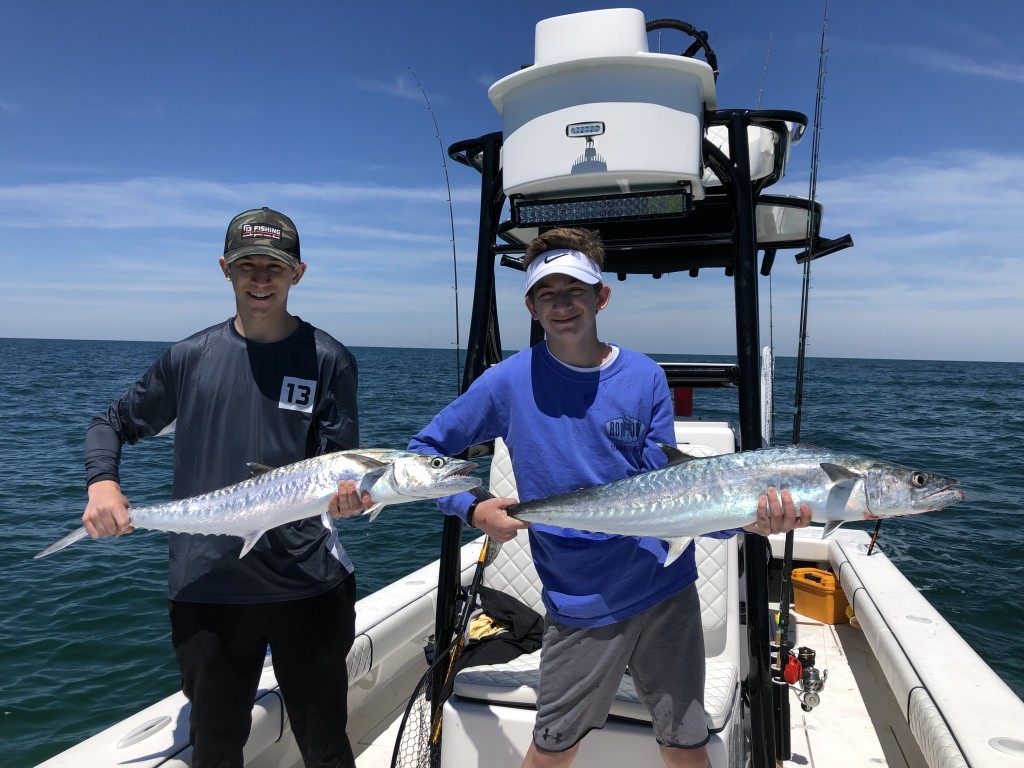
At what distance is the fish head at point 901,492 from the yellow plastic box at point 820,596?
14.1ft

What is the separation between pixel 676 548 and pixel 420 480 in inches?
35.4

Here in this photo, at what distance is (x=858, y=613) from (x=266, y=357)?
180 inches

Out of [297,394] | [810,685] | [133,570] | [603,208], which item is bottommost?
[133,570]

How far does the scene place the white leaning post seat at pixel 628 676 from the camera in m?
2.80

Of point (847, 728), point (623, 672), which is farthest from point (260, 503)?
point (847, 728)

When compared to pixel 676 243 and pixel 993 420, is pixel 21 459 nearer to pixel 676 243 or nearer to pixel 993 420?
A: pixel 676 243

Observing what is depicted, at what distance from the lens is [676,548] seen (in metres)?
2.28

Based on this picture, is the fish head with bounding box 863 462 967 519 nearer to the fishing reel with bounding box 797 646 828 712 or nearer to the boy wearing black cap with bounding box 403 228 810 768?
the boy wearing black cap with bounding box 403 228 810 768

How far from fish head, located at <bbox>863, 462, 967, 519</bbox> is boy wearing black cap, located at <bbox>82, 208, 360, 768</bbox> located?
1.83 metres

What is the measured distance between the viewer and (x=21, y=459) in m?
15.2

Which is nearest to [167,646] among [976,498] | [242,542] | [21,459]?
[242,542]

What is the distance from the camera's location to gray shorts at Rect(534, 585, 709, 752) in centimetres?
239

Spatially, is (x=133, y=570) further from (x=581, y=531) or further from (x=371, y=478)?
(x=581, y=531)

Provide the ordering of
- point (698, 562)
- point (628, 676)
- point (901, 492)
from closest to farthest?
1. point (901, 492)
2. point (628, 676)
3. point (698, 562)
